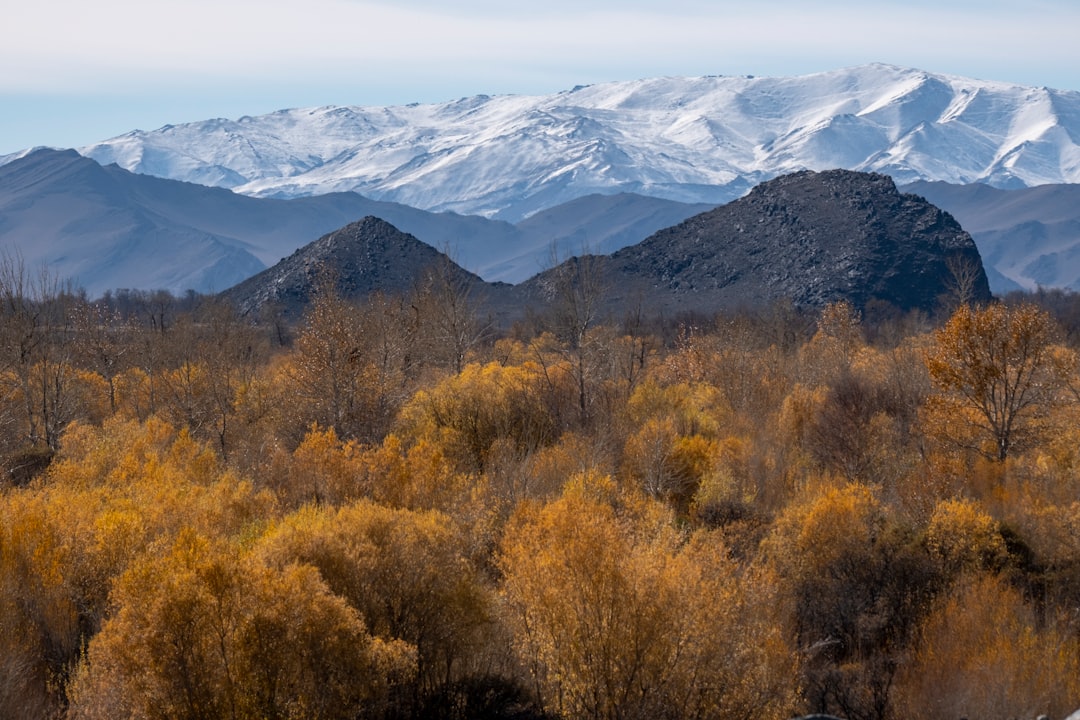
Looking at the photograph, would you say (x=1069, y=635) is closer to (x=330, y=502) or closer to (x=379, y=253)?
(x=330, y=502)

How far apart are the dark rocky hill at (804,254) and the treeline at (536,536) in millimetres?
65427

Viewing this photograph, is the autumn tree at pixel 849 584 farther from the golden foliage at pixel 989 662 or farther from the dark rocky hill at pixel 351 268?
the dark rocky hill at pixel 351 268

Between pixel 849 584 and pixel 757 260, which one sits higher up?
pixel 849 584

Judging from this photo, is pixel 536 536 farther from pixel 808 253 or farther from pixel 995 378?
pixel 808 253

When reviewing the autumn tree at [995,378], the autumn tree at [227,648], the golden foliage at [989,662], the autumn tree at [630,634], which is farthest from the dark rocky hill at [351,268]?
the autumn tree at [227,648]

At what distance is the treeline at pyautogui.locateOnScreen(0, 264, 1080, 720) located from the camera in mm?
19891

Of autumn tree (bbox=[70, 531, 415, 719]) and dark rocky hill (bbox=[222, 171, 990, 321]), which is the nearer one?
autumn tree (bbox=[70, 531, 415, 719])

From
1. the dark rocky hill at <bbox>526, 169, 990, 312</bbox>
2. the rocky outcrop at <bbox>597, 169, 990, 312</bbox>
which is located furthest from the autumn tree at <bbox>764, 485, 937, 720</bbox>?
the rocky outcrop at <bbox>597, 169, 990, 312</bbox>

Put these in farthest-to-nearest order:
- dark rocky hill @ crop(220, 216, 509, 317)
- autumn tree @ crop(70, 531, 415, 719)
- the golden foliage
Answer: dark rocky hill @ crop(220, 216, 509, 317) < the golden foliage < autumn tree @ crop(70, 531, 415, 719)

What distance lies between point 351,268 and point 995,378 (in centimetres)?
10082

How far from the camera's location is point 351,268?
422ft

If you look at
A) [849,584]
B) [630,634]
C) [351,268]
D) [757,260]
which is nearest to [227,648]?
[630,634]

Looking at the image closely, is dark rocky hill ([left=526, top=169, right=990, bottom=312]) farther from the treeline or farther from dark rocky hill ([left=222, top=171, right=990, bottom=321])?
the treeline

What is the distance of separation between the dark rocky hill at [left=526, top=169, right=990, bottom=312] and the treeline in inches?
2576
